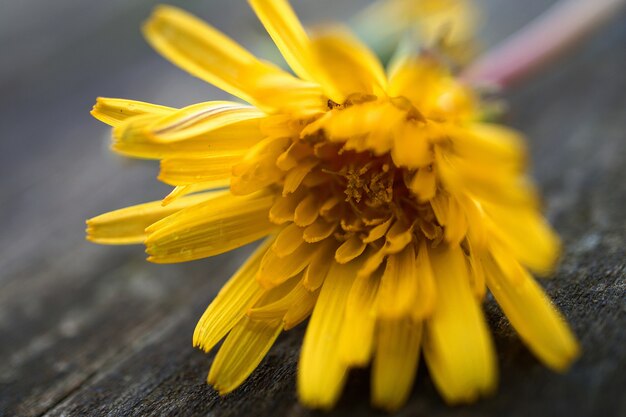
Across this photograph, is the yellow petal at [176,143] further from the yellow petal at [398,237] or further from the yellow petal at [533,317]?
the yellow petal at [533,317]

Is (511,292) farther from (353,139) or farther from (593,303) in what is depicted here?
(353,139)

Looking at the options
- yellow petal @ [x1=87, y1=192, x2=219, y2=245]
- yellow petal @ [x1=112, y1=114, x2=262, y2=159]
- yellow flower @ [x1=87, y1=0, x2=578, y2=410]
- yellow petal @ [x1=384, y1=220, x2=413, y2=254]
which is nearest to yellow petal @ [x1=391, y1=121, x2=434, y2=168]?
yellow flower @ [x1=87, y1=0, x2=578, y2=410]

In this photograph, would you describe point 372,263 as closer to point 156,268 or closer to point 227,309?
point 227,309

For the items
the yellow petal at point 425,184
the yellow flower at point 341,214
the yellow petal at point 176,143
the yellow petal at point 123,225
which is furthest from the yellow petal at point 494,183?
the yellow petal at point 123,225

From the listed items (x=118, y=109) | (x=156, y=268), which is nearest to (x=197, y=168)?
(x=118, y=109)

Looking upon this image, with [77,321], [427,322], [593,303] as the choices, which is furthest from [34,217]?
[593,303]

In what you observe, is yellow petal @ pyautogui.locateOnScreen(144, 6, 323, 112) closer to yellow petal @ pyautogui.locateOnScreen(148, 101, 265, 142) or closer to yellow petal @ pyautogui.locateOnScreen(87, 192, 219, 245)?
yellow petal @ pyautogui.locateOnScreen(148, 101, 265, 142)
